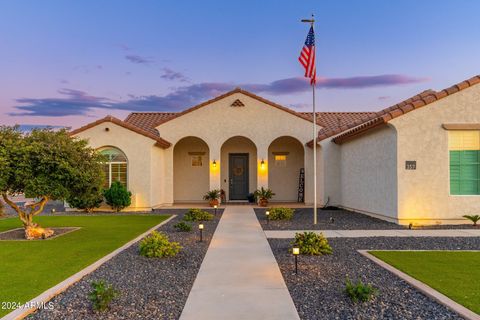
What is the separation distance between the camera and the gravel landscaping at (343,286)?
477 centimetres

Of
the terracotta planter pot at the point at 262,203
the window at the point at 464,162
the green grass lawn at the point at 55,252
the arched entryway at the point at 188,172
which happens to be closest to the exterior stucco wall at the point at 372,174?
the window at the point at 464,162

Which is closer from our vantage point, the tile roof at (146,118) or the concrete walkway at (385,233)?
the concrete walkway at (385,233)

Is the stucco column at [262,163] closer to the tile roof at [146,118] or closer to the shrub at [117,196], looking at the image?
the tile roof at [146,118]

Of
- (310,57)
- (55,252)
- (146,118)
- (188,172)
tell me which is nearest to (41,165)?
(55,252)

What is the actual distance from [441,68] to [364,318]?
20265mm

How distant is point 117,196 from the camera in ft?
56.4

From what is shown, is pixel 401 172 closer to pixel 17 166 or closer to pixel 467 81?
pixel 467 81

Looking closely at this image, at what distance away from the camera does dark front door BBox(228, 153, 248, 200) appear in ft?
73.0

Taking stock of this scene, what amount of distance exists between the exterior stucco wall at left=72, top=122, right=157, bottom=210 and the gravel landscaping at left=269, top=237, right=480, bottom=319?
10.00 metres

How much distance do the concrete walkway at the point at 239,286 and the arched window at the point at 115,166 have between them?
9.68 metres

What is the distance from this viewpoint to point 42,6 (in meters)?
14.9

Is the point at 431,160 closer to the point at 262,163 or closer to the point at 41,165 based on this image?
the point at 262,163

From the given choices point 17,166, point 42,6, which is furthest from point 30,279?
point 42,6

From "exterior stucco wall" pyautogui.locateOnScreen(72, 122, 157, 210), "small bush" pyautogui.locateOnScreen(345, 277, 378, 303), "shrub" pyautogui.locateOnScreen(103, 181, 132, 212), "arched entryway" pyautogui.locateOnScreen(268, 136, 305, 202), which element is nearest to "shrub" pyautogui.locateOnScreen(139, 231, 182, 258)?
"small bush" pyautogui.locateOnScreen(345, 277, 378, 303)
